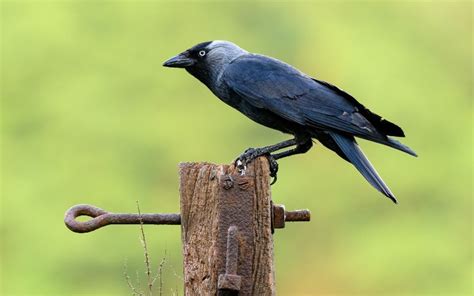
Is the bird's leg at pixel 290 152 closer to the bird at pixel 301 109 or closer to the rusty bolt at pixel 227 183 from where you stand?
the bird at pixel 301 109

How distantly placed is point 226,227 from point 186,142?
14.6 metres

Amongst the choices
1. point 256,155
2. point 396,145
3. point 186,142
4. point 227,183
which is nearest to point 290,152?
point 396,145

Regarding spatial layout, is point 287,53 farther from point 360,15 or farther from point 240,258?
point 240,258

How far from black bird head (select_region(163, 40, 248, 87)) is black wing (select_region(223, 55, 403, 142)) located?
0.80ft

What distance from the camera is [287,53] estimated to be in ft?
68.7

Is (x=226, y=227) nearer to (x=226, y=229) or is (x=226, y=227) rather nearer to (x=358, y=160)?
(x=226, y=229)

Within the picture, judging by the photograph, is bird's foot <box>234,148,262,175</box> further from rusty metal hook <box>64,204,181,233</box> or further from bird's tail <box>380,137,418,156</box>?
bird's tail <box>380,137,418,156</box>

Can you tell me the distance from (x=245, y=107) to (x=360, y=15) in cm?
1757

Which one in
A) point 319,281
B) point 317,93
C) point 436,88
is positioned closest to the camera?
point 317,93

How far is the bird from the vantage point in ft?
18.5

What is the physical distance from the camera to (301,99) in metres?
5.87

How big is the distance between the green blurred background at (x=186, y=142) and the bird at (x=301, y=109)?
34.5 feet

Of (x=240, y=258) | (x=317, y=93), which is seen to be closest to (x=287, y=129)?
(x=317, y=93)

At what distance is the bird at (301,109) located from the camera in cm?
563
